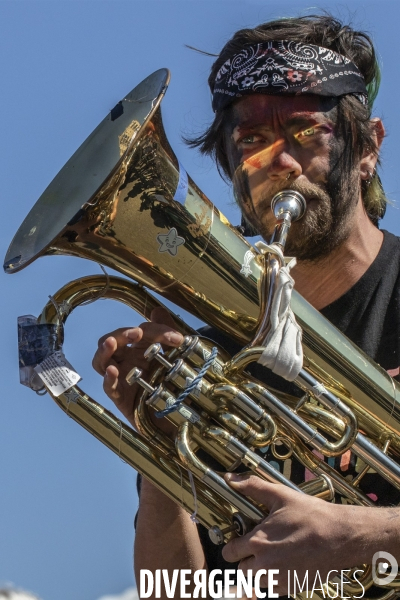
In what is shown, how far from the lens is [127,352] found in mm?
→ 3543

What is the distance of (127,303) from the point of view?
12.0 feet

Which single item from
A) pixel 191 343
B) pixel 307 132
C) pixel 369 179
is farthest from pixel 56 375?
pixel 369 179

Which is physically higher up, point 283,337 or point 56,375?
point 283,337

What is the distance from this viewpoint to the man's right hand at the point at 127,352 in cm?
344

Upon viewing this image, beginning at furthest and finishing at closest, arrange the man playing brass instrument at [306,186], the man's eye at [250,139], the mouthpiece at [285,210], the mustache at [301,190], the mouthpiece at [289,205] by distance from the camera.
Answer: the man's eye at [250,139] < the mustache at [301,190] < the man playing brass instrument at [306,186] < the mouthpiece at [289,205] < the mouthpiece at [285,210]

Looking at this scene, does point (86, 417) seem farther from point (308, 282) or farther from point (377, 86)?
point (377, 86)

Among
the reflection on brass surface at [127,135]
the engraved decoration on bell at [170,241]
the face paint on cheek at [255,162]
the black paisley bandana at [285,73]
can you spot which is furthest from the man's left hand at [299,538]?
the black paisley bandana at [285,73]

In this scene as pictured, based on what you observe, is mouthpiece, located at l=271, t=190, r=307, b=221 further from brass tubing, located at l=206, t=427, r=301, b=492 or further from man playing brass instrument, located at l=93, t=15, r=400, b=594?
brass tubing, located at l=206, t=427, r=301, b=492

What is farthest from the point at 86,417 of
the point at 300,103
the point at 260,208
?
the point at 300,103

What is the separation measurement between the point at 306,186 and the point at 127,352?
1.02 m

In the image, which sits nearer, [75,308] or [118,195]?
[118,195]

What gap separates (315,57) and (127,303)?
1.40 m

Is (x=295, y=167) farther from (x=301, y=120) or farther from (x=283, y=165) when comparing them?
(x=301, y=120)

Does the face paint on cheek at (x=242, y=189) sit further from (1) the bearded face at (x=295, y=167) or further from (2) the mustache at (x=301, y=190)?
(2) the mustache at (x=301, y=190)
